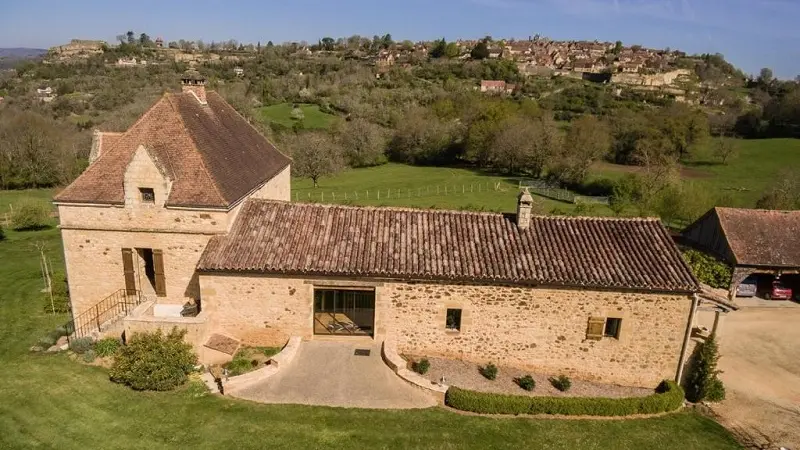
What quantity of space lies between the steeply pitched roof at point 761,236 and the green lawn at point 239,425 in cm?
1838

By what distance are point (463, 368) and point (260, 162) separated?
51.0 feet

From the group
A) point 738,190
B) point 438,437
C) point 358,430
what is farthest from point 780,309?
point 738,190

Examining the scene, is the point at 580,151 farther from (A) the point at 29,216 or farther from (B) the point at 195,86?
(A) the point at 29,216

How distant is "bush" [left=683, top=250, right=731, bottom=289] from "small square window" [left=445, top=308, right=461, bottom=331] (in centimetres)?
2051

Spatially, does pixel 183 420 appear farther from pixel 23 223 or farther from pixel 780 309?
pixel 23 223

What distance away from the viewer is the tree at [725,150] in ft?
263

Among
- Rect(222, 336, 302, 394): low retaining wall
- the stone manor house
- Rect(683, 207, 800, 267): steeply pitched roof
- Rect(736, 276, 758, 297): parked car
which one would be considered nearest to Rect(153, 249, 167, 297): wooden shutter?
the stone manor house

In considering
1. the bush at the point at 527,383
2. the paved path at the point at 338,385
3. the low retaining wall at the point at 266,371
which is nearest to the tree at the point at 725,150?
the bush at the point at 527,383

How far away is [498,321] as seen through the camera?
19.8 m

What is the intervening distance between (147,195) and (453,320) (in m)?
13.5

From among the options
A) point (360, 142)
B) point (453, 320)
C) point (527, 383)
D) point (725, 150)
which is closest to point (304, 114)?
point (360, 142)

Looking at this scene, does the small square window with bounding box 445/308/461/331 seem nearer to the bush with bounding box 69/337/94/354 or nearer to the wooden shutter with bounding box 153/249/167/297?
the wooden shutter with bounding box 153/249/167/297

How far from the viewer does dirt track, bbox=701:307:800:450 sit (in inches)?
744

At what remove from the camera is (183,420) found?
16.2 meters
